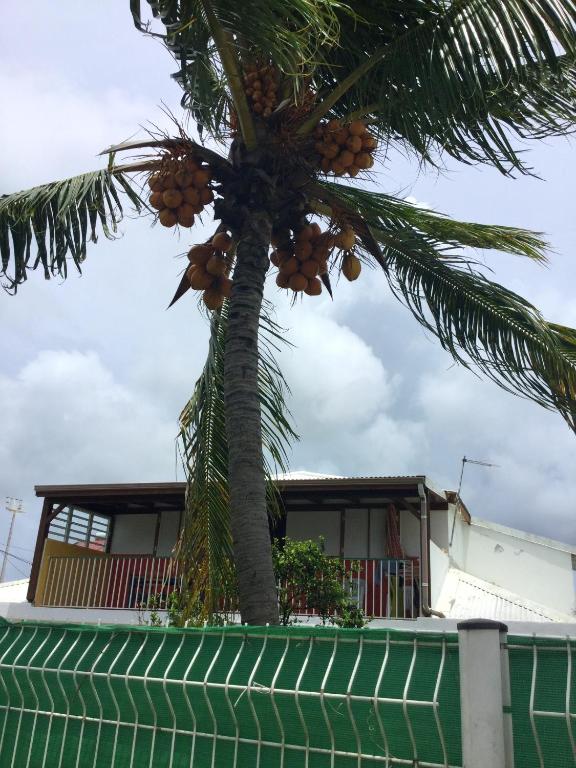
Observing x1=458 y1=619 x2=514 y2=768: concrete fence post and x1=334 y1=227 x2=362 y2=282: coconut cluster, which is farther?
x1=334 y1=227 x2=362 y2=282: coconut cluster

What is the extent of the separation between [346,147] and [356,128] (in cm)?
13

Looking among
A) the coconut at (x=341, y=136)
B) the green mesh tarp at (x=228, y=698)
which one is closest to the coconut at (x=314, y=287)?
the coconut at (x=341, y=136)

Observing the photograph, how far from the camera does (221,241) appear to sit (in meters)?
5.74

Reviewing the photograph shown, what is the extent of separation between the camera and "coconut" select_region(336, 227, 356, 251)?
573 cm

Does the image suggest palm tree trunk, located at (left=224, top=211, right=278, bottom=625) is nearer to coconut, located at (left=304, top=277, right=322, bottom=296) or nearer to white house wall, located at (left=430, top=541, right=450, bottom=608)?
coconut, located at (left=304, top=277, right=322, bottom=296)

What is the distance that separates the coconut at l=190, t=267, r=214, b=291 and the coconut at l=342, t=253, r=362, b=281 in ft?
3.16

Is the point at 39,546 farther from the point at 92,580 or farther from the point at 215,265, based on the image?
the point at 215,265

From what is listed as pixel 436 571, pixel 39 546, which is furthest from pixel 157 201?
pixel 39 546

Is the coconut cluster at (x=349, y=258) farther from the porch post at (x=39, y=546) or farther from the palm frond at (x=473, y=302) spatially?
the porch post at (x=39, y=546)

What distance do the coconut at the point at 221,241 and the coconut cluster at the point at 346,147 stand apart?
826 mm

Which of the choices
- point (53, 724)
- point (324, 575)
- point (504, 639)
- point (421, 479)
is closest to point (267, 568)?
point (53, 724)

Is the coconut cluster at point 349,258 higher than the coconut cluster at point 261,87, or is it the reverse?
the coconut cluster at point 261,87

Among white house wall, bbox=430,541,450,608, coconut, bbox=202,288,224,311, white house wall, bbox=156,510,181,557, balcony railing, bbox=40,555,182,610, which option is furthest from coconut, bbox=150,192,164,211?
white house wall, bbox=156,510,181,557

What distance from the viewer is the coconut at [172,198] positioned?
543 centimetres
